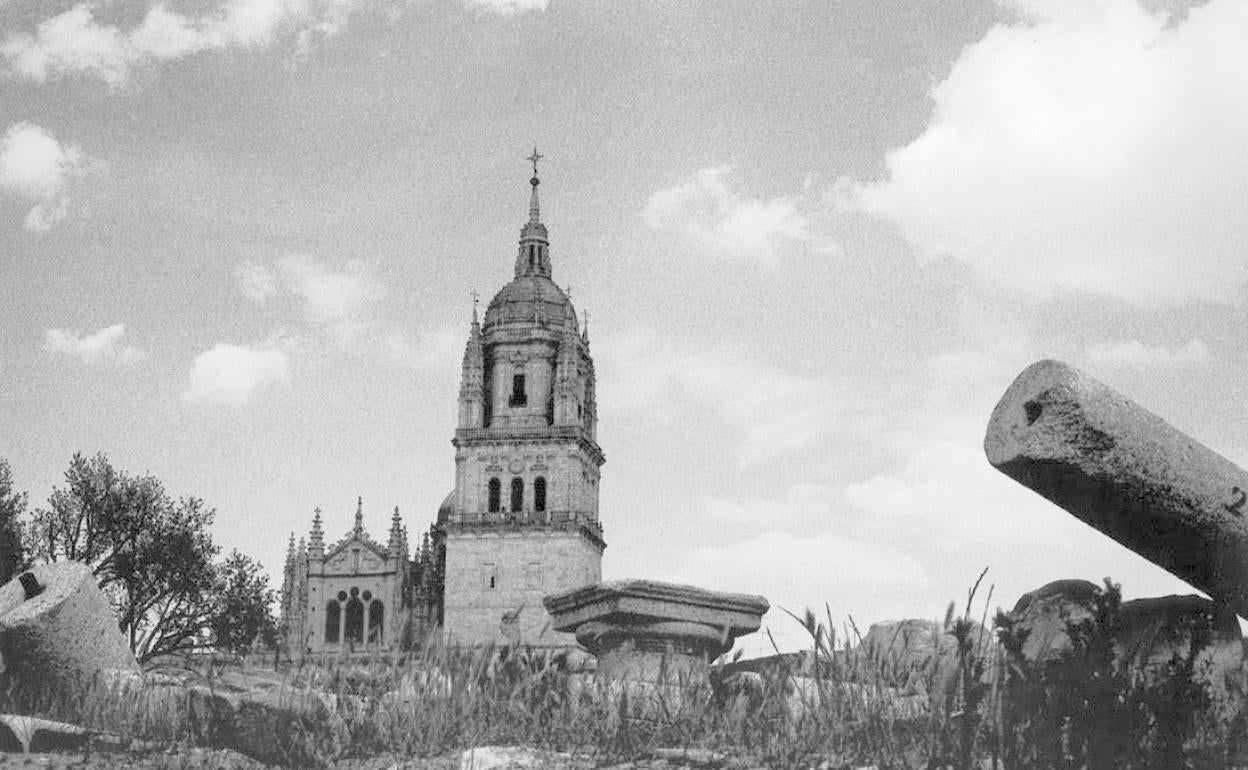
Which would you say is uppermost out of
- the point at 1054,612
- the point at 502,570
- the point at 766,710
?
the point at 502,570

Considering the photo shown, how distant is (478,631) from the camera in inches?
2554

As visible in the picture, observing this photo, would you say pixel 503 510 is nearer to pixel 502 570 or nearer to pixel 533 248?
pixel 502 570

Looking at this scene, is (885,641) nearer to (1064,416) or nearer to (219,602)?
(1064,416)

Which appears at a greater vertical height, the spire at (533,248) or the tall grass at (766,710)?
the spire at (533,248)

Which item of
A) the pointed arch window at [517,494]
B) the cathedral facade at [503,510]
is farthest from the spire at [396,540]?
the pointed arch window at [517,494]

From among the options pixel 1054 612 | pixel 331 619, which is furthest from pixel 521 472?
pixel 1054 612

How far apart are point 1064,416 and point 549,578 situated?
58.4 m

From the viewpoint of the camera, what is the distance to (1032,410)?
6.82 m

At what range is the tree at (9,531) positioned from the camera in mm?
30806

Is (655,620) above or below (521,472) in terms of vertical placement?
below

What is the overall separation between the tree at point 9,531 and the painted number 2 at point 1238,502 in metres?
25.3

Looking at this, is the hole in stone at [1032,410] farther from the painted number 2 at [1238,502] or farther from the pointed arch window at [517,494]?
the pointed arch window at [517,494]

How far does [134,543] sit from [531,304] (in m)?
33.0

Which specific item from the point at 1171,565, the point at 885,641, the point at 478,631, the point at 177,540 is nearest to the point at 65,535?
the point at 177,540
